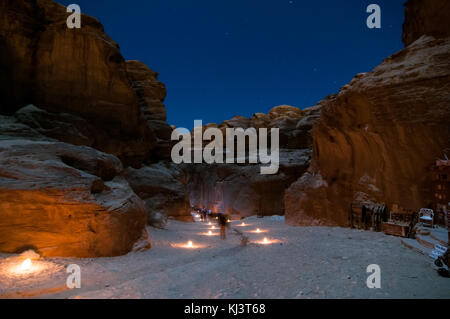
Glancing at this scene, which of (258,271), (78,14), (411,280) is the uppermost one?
(78,14)

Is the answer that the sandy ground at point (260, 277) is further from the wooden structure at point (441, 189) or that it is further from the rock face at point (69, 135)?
the wooden structure at point (441, 189)

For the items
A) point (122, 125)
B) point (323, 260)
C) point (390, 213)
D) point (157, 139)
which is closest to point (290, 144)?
point (157, 139)

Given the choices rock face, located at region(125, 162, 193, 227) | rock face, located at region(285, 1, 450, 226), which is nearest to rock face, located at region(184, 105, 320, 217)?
rock face, located at region(125, 162, 193, 227)

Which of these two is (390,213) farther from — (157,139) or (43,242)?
(157,139)

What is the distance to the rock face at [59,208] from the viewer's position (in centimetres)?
698

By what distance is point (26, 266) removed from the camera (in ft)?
19.6

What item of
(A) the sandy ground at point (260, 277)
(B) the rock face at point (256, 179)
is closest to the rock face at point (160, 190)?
(B) the rock face at point (256, 179)

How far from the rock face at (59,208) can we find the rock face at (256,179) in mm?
21638

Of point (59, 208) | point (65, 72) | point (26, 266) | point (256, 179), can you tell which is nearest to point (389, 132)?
point (59, 208)

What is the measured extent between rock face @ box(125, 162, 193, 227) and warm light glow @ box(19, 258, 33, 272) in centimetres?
1485

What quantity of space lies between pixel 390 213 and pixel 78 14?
72.4 feet

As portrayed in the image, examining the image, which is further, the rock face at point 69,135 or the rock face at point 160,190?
the rock face at point 160,190

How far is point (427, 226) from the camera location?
26.7 feet

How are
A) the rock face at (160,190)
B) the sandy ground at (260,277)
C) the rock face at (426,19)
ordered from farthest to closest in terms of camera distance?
1. the rock face at (160,190)
2. the rock face at (426,19)
3. the sandy ground at (260,277)
